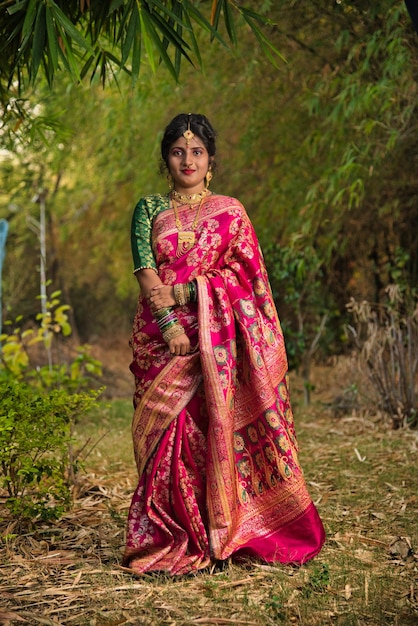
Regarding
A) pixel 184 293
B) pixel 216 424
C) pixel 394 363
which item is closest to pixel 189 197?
pixel 184 293

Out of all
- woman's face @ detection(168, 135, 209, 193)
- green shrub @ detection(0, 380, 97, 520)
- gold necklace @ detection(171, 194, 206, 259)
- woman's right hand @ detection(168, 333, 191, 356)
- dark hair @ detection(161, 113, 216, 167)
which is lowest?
green shrub @ detection(0, 380, 97, 520)

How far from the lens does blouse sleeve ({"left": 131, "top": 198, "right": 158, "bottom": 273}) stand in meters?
3.20

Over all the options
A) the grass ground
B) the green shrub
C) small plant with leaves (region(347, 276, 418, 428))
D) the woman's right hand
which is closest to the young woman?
the woman's right hand

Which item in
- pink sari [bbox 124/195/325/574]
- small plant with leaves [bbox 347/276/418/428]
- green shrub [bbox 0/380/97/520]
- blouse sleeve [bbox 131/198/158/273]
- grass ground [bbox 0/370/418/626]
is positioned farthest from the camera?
small plant with leaves [bbox 347/276/418/428]

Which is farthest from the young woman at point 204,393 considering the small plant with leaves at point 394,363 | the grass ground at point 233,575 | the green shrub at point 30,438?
the small plant with leaves at point 394,363

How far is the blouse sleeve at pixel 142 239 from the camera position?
10.5 feet

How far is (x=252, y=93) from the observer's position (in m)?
6.74

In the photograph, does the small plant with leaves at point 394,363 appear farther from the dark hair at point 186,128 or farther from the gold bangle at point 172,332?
the gold bangle at point 172,332

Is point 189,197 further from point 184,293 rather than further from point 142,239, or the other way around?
point 184,293

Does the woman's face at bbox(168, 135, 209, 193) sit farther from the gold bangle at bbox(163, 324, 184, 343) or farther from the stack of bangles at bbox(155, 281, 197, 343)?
the gold bangle at bbox(163, 324, 184, 343)

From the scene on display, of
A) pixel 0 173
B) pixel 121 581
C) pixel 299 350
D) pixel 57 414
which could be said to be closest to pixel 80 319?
pixel 0 173

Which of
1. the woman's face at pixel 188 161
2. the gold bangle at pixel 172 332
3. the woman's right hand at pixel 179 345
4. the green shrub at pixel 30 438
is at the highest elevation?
the woman's face at pixel 188 161

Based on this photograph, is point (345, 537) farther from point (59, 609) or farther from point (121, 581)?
point (59, 609)

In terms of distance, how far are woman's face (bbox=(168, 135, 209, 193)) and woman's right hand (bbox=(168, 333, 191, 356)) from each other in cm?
59
